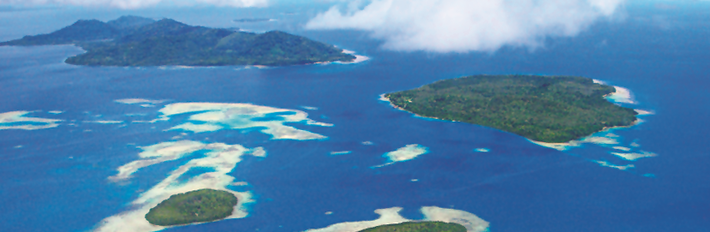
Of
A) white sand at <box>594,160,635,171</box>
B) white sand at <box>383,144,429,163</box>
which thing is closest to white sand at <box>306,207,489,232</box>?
white sand at <box>383,144,429,163</box>

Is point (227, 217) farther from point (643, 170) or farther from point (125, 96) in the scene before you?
point (125, 96)

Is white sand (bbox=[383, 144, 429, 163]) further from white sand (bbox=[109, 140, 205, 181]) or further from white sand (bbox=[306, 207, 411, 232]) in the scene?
white sand (bbox=[109, 140, 205, 181])

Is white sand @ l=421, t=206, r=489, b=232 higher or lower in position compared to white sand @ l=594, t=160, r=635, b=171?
lower

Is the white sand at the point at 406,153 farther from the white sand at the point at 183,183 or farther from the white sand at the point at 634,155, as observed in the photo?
the white sand at the point at 634,155

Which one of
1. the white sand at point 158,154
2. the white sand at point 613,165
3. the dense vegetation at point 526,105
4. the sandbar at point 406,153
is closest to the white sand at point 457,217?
the sandbar at point 406,153

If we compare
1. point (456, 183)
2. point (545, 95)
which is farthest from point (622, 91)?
point (456, 183)

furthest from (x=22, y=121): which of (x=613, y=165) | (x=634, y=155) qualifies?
(x=634, y=155)
